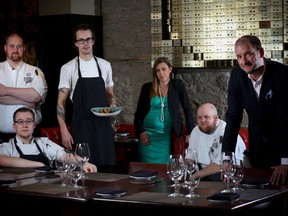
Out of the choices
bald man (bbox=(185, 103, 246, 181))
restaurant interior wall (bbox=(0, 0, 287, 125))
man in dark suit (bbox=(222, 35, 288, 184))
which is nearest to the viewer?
man in dark suit (bbox=(222, 35, 288, 184))

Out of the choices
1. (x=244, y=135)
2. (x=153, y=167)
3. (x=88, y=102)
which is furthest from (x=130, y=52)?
(x=153, y=167)

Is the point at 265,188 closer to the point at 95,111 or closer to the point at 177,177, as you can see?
the point at 177,177

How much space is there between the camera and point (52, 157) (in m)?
5.90

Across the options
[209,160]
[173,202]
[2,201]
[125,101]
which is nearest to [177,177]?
[173,202]

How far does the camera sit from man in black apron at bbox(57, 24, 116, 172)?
21.7ft

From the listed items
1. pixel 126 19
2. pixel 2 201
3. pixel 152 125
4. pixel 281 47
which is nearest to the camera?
pixel 2 201

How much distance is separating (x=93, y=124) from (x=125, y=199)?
108 inches

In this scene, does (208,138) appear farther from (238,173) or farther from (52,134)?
(52,134)

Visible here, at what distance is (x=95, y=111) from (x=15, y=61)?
83 cm

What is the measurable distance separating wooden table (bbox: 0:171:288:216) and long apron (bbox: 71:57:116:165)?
1.68 metres

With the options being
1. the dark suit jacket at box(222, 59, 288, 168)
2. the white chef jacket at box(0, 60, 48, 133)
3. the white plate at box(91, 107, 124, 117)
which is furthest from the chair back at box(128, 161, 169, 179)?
the white chef jacket at box(0, 60, 48, 133)

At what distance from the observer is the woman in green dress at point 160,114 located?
7.20m

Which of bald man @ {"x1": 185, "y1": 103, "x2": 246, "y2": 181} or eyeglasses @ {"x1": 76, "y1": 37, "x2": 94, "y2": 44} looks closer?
bald man @ {"x1": 185, "y1": 103, "x2": 246, "y2": 181}

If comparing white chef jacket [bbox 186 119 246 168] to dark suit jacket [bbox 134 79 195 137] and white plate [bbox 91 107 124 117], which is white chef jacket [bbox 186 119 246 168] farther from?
dark suit jacket [bbox 134 79 195 137]
